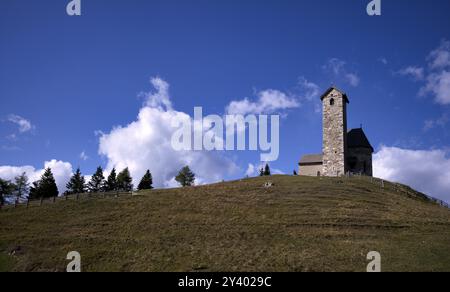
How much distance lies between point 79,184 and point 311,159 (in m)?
49.3

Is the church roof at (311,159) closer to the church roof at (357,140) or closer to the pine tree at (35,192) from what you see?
the church roof at (357,140)

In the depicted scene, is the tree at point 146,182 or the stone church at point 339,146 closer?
the stone church at point 339,146

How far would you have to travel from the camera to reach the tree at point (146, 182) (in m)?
88.2

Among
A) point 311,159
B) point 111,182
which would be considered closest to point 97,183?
point 111,182

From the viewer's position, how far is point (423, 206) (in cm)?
5212

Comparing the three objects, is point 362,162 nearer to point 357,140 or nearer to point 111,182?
point 357,140

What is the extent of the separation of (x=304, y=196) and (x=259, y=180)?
48.4ft

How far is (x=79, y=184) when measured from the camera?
84.9 meters

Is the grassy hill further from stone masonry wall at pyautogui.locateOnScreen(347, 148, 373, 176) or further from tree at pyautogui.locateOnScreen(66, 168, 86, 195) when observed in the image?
tree at pyautogui.locateOnScreen(66, 168, 86, 195)

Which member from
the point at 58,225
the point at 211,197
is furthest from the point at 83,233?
the point at 211,197

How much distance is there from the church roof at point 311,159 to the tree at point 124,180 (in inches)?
1560

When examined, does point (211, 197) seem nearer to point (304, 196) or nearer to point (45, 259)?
point (304, 196)

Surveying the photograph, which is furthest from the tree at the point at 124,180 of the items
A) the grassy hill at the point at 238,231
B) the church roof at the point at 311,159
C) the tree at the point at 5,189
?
the church roof at the point at 311,159

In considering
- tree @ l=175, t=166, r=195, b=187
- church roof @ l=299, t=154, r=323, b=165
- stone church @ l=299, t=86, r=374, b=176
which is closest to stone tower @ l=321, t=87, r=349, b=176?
stone church @ l=299, t=86, r=374, b=176
